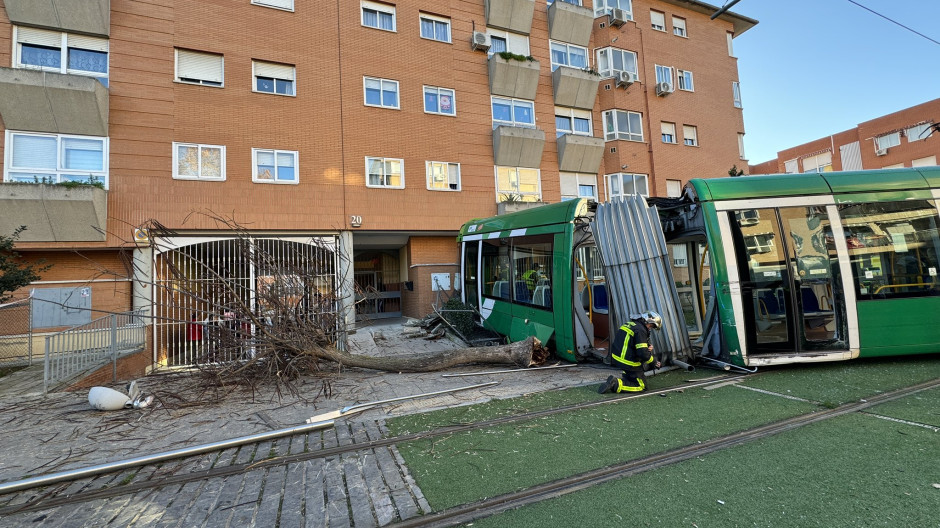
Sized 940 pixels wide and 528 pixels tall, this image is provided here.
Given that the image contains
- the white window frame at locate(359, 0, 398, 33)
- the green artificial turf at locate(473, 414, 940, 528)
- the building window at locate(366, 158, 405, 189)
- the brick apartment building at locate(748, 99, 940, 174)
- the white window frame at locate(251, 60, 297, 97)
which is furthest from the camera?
the brick apartment building at locate(748, 99, 940, 174)

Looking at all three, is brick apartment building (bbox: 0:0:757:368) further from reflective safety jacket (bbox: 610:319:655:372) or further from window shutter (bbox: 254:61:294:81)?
reflective safety jacket (bbox: 610:319:655:372)

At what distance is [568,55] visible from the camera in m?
19.5

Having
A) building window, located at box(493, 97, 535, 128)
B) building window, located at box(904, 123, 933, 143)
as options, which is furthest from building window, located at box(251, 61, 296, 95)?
building window, located at box(904, 123, 933, 143)

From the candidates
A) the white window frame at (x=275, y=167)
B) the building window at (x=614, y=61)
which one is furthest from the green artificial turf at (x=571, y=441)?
the building window at (x=614, y=61)

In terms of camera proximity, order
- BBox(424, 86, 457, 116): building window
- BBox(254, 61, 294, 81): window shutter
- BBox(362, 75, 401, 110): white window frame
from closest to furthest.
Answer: BBox(254, 61, 294, 81): window shutter < BBox(362, 75, 401, 110): white window frame < BBox(424, 86, 457, 116): building window

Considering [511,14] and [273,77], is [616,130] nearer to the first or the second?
[511,14]

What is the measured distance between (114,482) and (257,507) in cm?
166

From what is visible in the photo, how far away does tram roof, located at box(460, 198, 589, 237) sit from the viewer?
730 centimetres

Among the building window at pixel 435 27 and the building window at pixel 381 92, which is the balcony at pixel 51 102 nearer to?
the building window at pixel 381 92

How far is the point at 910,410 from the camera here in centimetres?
440

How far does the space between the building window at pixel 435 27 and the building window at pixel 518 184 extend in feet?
19.1

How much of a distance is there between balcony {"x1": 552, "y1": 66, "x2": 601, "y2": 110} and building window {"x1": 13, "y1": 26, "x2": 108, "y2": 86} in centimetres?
1638

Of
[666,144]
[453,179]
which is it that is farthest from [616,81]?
[453,179]

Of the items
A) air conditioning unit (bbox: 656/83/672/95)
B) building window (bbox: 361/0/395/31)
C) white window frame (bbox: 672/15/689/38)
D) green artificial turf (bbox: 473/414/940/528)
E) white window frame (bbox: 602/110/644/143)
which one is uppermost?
white window frame (bbox: 672/15/689/38)
